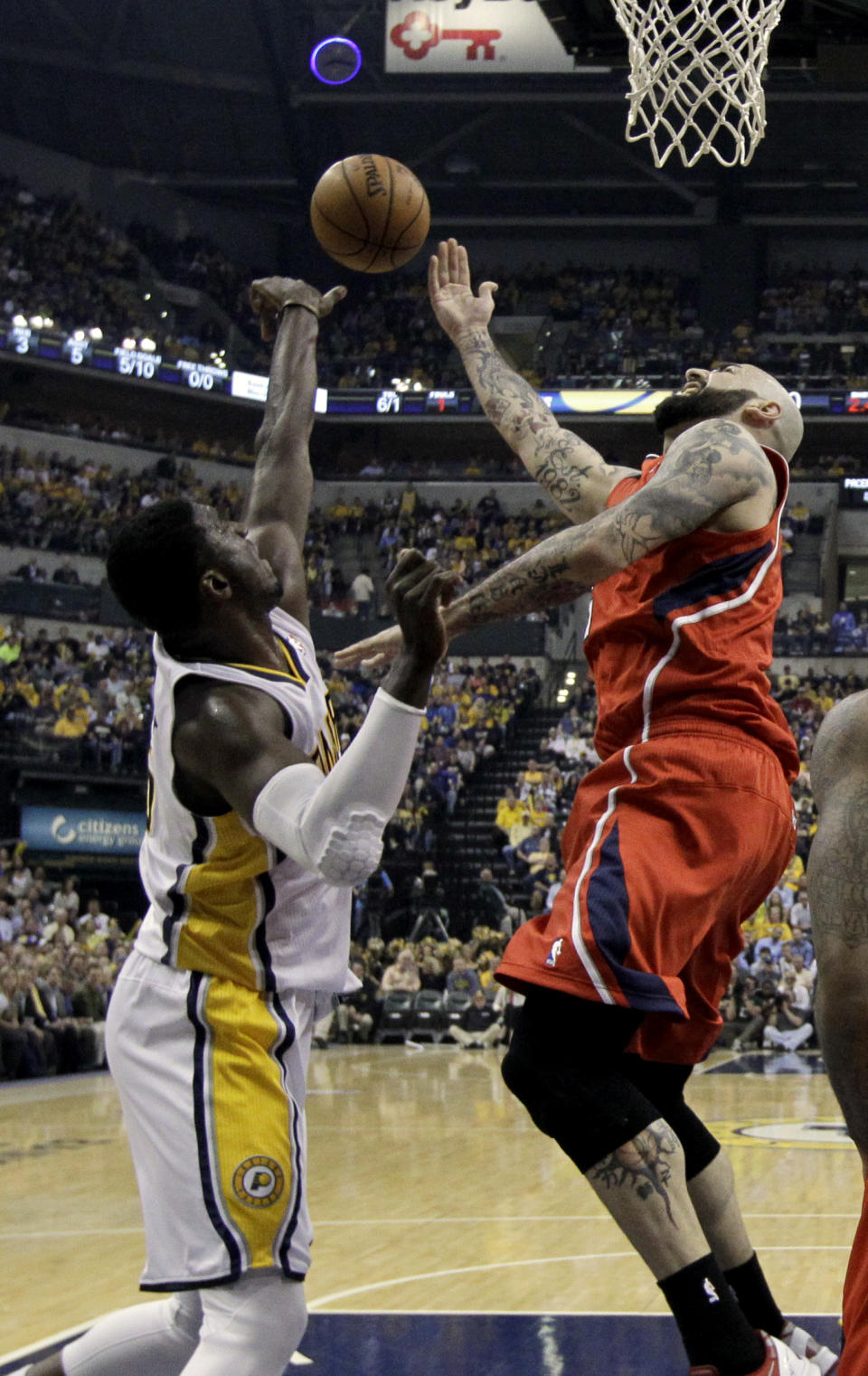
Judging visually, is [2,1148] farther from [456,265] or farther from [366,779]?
[366,779]

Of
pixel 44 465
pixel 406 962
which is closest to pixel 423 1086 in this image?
pixel 406 962

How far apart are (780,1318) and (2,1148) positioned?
630 cm

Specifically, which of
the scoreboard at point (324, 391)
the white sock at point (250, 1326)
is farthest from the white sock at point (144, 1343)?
the scoreboard at point (324, 391)

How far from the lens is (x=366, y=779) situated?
2408 millimetres

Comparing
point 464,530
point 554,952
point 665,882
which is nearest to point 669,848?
point 665,882

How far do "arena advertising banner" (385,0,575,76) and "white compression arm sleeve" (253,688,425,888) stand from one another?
2491 centimetres

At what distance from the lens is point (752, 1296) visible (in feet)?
11.0

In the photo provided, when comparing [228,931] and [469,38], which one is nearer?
[228,931]

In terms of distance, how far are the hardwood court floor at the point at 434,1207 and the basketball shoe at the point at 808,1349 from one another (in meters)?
1.31

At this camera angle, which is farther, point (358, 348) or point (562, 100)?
point (358, 348)

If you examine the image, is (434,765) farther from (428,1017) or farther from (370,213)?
(370,213)

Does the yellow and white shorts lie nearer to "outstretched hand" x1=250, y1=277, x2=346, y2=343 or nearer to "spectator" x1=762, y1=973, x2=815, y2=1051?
"outstretched hand" x1=250, y1=277, x2=346, y2=343

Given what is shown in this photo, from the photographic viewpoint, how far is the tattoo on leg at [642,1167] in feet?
9.80

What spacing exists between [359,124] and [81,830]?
15.2 metres
